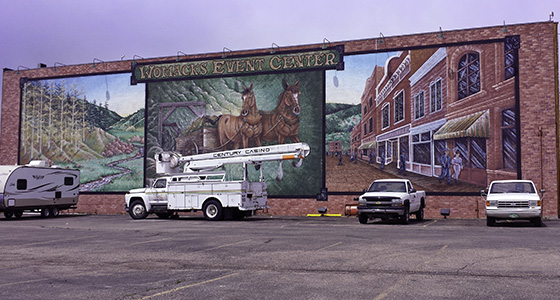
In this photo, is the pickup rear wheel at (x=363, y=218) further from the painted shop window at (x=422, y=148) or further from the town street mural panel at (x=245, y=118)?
the town street mural panel at (x=245, y=118)

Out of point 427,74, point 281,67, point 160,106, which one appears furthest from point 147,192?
point 427,74

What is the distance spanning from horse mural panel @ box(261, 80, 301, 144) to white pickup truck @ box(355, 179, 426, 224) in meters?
9.39

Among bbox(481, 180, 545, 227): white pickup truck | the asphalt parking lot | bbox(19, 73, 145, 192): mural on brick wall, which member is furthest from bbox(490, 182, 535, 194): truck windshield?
bbox(19, 73, 145, 192): mural on brick wall

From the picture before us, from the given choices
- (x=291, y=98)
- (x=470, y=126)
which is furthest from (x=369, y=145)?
(x=470, y=126)

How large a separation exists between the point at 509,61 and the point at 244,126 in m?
15.0

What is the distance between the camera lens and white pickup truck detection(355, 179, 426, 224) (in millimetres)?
21094

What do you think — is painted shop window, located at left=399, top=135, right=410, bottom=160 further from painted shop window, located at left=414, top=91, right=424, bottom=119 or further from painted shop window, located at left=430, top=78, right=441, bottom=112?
painted shop window, located at left=430, top=78, right=441, bottom=112

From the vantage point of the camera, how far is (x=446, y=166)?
2795 cm

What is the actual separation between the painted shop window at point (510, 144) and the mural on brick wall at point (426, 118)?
5 cm

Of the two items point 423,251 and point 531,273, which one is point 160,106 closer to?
point 423,251

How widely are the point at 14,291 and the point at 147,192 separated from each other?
775 inches

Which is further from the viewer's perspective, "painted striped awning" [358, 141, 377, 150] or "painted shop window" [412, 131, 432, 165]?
"painted striped awning" [358, 141, 377, 150]

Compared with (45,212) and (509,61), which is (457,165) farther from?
(45,212)

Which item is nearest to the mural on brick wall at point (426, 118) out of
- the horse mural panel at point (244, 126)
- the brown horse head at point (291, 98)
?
the brown horse head at point (291, 98)
